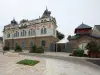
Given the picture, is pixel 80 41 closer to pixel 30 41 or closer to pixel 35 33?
pixel 35 33

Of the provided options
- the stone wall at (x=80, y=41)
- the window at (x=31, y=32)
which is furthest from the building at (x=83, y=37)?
the window at (x=31, y=32)

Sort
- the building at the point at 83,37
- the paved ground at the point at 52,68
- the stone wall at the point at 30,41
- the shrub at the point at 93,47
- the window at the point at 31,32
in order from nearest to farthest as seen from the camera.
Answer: the paved ground at the point at 52,68 < the shrub at the point at 93,47 < the building at the point at 83,37 < the stone wall at the point at 30,41 < the window at the point at 31,32

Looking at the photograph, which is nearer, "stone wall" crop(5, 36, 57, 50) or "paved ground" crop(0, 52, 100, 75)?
"paved ground" crop(0, 52, 100, 75)

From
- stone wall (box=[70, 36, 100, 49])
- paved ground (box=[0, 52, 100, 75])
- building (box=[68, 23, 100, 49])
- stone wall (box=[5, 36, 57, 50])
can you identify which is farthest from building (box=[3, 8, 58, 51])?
paved ground (box=[0, 52, 100, 75])

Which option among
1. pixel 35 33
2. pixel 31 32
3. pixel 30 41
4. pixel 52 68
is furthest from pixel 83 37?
pixel 30 41

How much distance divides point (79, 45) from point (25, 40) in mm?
20378

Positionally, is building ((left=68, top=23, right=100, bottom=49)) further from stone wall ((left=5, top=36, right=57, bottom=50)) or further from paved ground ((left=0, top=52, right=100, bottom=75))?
paved ground ((left=0, top=52, right=100, bottom=75))

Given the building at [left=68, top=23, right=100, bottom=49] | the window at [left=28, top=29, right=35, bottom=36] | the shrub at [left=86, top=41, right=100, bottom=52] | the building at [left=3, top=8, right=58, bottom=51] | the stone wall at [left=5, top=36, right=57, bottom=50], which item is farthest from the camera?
the window at [left=28, top=29, right=35, bottom=36]

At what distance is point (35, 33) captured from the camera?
1543 inches

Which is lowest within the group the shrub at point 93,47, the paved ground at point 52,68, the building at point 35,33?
the paved ground at point 52,68

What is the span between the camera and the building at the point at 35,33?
36375mm

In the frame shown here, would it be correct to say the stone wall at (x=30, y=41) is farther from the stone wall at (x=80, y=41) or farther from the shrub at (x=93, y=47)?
the shrub at (x=93, y=47)

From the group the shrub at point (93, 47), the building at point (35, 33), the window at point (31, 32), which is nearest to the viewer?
the shrub at point (93, 47)

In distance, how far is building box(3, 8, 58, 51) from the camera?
36.4 m
